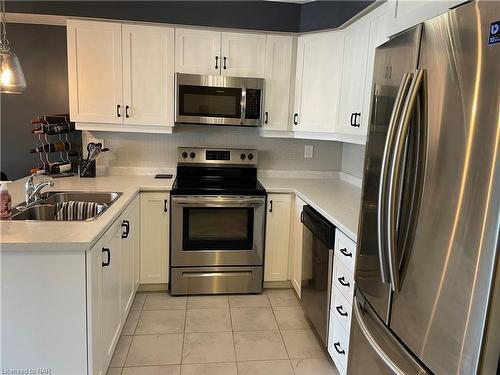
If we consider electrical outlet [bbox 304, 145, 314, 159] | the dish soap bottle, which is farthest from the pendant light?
electrical outlet [bbox 304, 145, 314, 159]

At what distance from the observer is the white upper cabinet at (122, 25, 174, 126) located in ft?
9.61

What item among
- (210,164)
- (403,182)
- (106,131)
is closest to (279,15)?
(210,164)

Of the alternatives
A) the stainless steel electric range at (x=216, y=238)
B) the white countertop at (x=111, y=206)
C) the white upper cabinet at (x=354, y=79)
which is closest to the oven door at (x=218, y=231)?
the stainless steel electric range at (x=216, y=238)

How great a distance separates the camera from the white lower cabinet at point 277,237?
3.06 meters

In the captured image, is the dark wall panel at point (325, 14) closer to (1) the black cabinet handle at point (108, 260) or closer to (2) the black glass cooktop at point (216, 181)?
(2) the black glass cooktop at point (216, 181)

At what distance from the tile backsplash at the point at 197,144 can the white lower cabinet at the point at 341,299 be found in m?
1.58

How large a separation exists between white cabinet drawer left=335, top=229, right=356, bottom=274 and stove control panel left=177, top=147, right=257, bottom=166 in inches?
58.4

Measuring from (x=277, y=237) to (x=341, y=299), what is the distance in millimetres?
1128

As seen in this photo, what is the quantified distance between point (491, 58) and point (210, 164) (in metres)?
2.67

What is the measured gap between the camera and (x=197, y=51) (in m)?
2.99

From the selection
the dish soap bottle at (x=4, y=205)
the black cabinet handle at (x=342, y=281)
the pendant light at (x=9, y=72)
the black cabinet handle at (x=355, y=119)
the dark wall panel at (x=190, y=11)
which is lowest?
the black cabinet handle at (x=342, y=281)

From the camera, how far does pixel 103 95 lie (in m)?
2.97

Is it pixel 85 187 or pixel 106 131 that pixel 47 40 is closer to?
pixel 106 131

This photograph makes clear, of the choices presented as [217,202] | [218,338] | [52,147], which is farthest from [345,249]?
[52,147]
